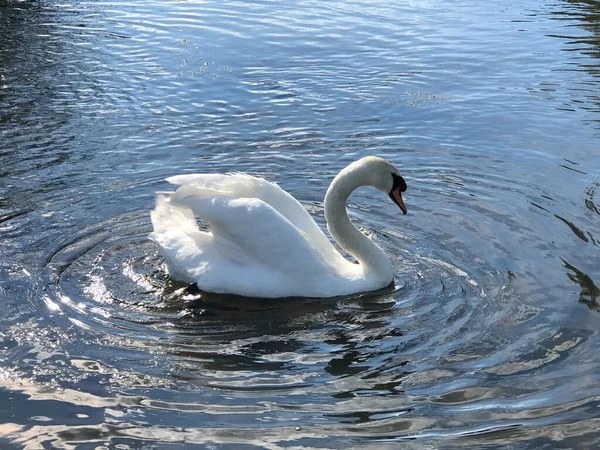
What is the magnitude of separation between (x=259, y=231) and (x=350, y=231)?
A: 91 centimetres

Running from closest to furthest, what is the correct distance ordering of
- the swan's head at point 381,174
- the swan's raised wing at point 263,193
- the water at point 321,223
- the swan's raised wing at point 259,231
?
the water at point 321,223, the swan's raised wing at point 259,231, the swan's raised wing at point 263,193, the swan's head at point 381,174

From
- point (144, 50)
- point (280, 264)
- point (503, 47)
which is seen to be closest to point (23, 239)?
point (280, 264)

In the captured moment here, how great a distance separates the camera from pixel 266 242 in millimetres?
6652

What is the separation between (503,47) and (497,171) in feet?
19.0

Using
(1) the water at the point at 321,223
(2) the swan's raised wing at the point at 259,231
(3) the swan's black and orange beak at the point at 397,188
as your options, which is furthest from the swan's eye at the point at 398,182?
(2) the swan's raised wing at the point at 259,231

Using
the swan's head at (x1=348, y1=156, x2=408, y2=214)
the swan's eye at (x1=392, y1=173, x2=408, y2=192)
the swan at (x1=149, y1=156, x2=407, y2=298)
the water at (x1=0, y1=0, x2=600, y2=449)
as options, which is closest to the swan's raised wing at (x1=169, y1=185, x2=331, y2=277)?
the swan at (x1=149, y1=156, x2=407, y2=298)

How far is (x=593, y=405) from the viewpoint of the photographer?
524 cm

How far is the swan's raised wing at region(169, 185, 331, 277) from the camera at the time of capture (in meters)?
6.64

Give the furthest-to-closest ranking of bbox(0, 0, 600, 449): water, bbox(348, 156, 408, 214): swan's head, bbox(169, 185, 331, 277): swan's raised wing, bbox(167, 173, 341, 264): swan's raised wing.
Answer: bbox(348, 156, 408, 214): swan's head, bbox(167, 173, 341, 264): swan's raised wing, bbox(169, 185, 331, 277): swan's raised wing, bbox(0, 0, 600, 449): water

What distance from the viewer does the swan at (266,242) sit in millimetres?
6684

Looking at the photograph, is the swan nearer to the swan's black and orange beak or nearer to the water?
the swan's black and orange beak

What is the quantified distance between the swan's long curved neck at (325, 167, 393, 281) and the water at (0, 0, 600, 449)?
0.28m

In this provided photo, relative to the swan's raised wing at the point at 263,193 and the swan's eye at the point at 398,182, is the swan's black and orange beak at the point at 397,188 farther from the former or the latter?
the swan's raised wing at the point at 263,193

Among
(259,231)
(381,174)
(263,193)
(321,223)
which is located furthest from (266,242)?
(321,223)
